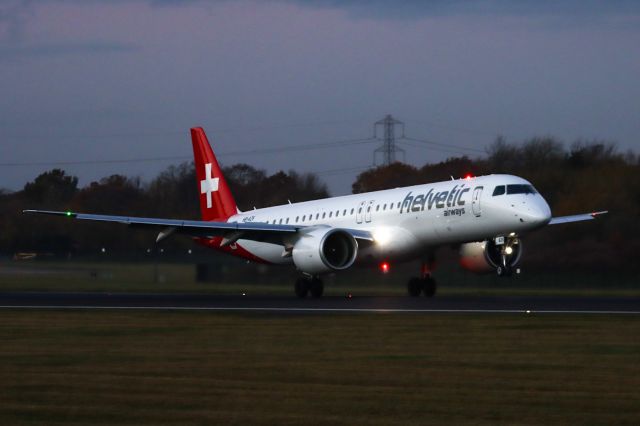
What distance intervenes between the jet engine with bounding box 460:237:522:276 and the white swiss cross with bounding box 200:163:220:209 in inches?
Result: 512

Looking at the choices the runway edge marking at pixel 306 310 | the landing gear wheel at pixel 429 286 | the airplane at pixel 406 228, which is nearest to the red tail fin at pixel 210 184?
the airplane at pixel 406 228

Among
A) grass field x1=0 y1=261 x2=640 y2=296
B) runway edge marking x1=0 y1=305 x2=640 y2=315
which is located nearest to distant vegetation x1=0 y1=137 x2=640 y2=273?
grass field x1=0 y1=261 x2=640 y2=296

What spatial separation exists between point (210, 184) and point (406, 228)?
1306cm

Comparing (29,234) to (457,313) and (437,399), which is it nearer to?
(457,313)

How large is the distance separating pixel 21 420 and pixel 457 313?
17.4 m

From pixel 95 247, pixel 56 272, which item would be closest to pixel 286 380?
pixel 56 272

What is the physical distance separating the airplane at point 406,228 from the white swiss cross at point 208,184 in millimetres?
6634

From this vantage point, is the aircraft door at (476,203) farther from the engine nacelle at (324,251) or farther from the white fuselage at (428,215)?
the engine nacelle at (324,251)

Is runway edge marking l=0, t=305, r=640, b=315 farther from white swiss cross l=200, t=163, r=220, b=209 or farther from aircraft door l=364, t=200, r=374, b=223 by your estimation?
white swiss cross l=200, t=163, r=220, b=209

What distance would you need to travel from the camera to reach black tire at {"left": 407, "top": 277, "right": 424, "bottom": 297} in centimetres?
4134

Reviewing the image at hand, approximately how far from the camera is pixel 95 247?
174 feet

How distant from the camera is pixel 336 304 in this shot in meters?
34.5

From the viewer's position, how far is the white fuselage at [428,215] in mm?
37062

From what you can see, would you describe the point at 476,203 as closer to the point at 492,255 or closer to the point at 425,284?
the point at 492,255
